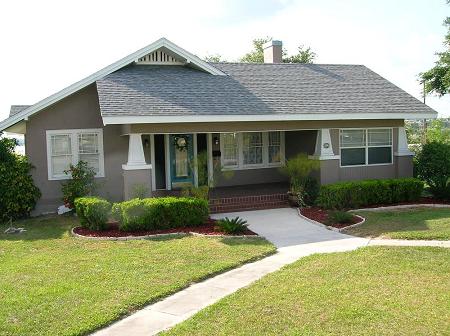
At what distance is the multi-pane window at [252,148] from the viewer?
19.8 meters

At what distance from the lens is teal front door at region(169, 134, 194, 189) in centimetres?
1839

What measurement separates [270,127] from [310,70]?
5330 millimetres

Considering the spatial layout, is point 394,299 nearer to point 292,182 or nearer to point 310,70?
point 292,182

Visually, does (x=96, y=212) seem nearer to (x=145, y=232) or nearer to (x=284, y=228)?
(x=145, y=232)

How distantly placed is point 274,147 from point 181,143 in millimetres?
4010

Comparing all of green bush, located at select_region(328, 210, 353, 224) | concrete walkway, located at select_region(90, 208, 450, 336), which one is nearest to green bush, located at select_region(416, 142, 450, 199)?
green bush, located at select_region(328, 210, 353, 224)

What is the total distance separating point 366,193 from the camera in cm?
1606

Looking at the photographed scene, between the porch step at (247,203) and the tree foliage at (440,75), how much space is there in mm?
17484

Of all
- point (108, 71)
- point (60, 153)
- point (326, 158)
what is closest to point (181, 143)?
point (108, 71)

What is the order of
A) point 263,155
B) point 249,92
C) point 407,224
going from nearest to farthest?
point 407,224, point 249,92, point 263,155

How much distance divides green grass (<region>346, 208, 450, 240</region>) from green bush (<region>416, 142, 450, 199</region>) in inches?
69.6

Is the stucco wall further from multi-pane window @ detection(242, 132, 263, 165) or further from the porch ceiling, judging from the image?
multi-pane window @ detection(242, 132, 263, 165)

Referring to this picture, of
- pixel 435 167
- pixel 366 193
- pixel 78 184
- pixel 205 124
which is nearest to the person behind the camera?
pixel 78 184

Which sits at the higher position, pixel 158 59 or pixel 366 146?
pixel 158 59
